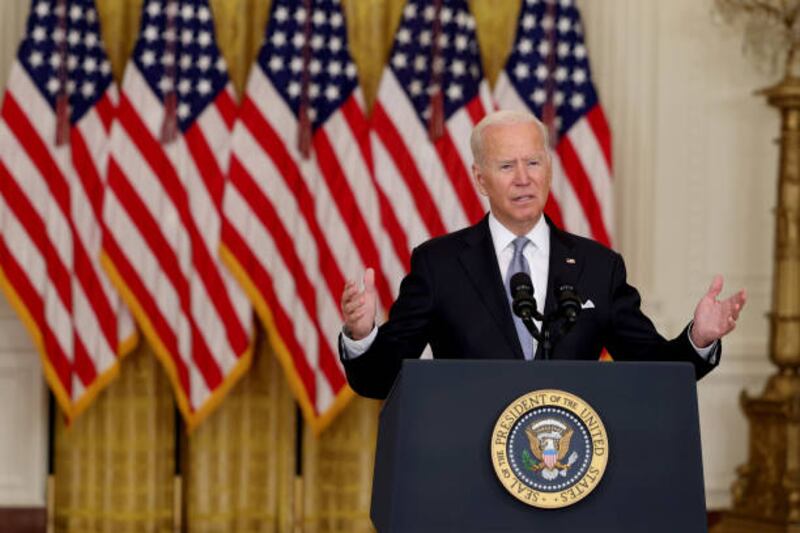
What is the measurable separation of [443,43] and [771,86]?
1773 mm

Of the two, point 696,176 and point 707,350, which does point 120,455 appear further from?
point 707,350

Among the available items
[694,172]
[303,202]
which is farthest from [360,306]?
[694,172]

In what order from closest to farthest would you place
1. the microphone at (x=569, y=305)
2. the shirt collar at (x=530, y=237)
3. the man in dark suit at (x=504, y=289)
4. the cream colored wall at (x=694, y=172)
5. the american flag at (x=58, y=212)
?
the microphone at (x=569, y=305)
the man in dark suit at (x=504, y=289)
the shirt collar at (x=530, y=237)
the american flag at (x=58, y=212)
the cream colored wall at (x=694, y=172)

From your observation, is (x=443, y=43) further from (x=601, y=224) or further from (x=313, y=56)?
(x=601, y=224)

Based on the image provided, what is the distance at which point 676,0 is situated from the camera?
716 cm

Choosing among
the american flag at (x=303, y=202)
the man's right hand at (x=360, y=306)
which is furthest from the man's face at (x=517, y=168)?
the american flag at (x=303, y=202)

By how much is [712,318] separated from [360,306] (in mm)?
752

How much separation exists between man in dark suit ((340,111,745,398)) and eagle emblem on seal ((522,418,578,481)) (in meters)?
0.57

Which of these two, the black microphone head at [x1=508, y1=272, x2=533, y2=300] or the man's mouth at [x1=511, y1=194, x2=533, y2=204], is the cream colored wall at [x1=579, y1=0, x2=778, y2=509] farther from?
the black microphone head at [x1=508, y1=272, x2=533, y2=300]

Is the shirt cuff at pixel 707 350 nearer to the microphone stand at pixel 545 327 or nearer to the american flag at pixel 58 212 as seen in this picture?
the microphone stand at pixel 545 327

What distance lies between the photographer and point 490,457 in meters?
2.36

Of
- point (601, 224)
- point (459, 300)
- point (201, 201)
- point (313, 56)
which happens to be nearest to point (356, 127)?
point (313, 56)

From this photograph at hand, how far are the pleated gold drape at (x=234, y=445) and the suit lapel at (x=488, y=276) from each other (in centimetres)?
393

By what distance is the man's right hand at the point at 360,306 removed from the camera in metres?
2.72
